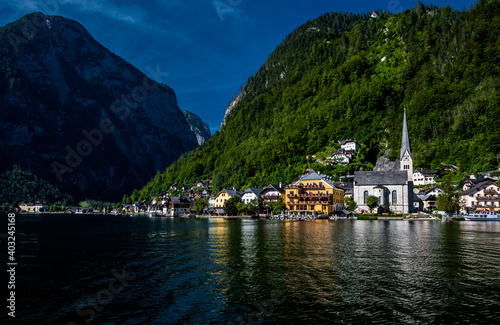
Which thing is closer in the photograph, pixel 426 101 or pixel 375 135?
pixel 426 101

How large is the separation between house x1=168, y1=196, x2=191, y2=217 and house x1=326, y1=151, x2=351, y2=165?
2769 inches

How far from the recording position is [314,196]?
114 metres

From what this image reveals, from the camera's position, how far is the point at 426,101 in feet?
500

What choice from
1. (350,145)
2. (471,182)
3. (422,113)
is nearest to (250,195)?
(350,145)

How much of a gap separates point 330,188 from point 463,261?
84.7 meters

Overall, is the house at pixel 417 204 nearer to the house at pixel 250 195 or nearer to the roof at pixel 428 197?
the roof at pixel 428 197

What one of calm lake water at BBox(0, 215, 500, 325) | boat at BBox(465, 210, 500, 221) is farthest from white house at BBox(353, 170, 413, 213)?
calm lake water at BBox(0, 215, 500, 325)

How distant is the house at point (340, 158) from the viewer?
150087mm

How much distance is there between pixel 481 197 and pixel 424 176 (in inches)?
1033

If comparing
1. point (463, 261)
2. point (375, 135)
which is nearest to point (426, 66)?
point (375, 135)

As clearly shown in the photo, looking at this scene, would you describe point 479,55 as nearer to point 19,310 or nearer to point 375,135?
point 375,135

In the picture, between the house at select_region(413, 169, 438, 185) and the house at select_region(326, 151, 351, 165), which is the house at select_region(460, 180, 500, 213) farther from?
the house at select_region(326, 151, 351, 165)

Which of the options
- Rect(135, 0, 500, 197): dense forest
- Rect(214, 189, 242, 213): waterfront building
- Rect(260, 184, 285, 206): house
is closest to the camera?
Rect(260, 184, 285, 206): house

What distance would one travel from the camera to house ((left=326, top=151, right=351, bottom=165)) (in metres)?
150
